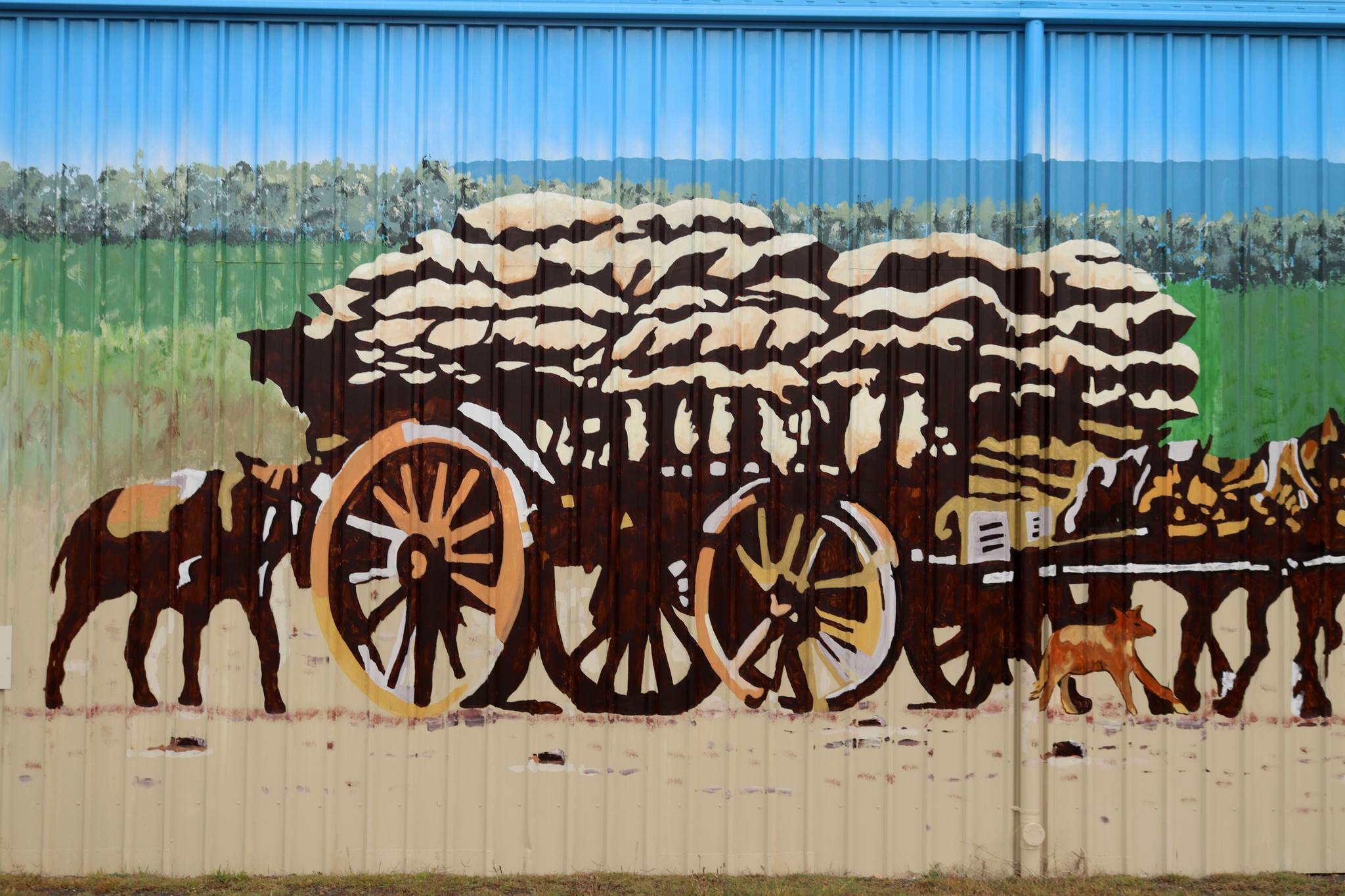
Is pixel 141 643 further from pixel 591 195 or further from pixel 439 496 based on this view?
pixel 591 195

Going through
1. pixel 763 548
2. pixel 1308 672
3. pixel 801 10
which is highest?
pixel 801 10

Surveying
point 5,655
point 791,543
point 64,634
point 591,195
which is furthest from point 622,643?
point 5,655

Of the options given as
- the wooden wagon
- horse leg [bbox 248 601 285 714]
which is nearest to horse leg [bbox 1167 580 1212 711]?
the wooden wagon

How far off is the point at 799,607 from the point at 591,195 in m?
2.11

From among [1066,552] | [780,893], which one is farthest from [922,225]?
[780,893]

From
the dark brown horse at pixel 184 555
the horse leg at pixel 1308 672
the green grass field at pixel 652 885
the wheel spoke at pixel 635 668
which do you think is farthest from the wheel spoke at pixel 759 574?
the horse leg at pixel 1308 672

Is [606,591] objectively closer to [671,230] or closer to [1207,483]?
[671,230]

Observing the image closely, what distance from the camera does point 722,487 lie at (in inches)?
168

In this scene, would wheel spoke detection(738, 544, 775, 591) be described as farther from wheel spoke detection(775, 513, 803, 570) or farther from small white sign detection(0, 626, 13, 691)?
small white sign detection(0, 626, 13, 691)

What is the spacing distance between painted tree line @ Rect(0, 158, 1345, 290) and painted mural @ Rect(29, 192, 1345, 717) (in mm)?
78

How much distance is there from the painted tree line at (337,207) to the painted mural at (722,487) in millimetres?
78

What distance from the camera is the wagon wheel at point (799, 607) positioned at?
13.9 ft

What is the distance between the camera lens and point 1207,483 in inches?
170

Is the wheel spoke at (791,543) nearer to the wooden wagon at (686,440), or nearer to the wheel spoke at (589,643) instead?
the wooden wagon at (686,440)
